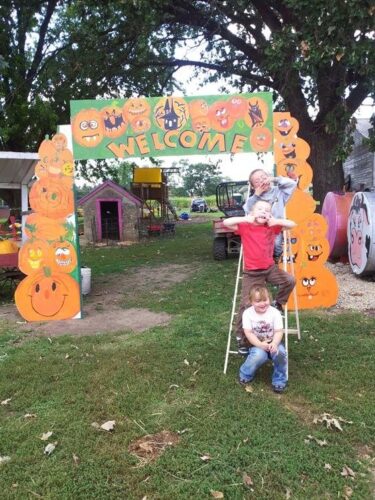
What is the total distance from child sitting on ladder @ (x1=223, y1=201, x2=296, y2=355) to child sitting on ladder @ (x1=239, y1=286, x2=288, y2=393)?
0.32m

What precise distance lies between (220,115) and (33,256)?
137 inches

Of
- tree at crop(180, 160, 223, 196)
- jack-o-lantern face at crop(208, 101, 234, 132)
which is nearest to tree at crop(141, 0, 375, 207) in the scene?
jack-o-lantern face at crop(208, 101, 234, 132)

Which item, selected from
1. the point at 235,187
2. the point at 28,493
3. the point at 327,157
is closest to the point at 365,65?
the point at 327,157

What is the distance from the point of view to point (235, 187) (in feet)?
50.2

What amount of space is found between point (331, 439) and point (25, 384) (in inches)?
114

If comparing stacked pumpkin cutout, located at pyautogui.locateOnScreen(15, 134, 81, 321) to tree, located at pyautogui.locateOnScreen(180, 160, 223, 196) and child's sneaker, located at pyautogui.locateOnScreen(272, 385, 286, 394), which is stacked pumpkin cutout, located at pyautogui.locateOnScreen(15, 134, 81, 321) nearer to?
child's sneaker, located at pyautogui.locateOnScreen(272, 385, 286, 394)

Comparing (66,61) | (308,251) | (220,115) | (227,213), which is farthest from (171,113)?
(66,61)

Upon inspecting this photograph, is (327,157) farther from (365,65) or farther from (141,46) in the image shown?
(141,46)

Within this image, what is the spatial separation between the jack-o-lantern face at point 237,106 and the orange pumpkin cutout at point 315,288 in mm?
2486

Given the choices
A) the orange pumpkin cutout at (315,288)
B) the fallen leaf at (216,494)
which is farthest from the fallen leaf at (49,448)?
the orange pumpkin cutout at (315,288)

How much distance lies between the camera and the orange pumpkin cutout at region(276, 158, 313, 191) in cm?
679

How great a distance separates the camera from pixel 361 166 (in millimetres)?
13648

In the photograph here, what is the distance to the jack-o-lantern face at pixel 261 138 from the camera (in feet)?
22.1

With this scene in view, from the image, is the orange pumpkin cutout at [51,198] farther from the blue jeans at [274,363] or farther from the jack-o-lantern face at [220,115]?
the blue jeans at [274,363]
